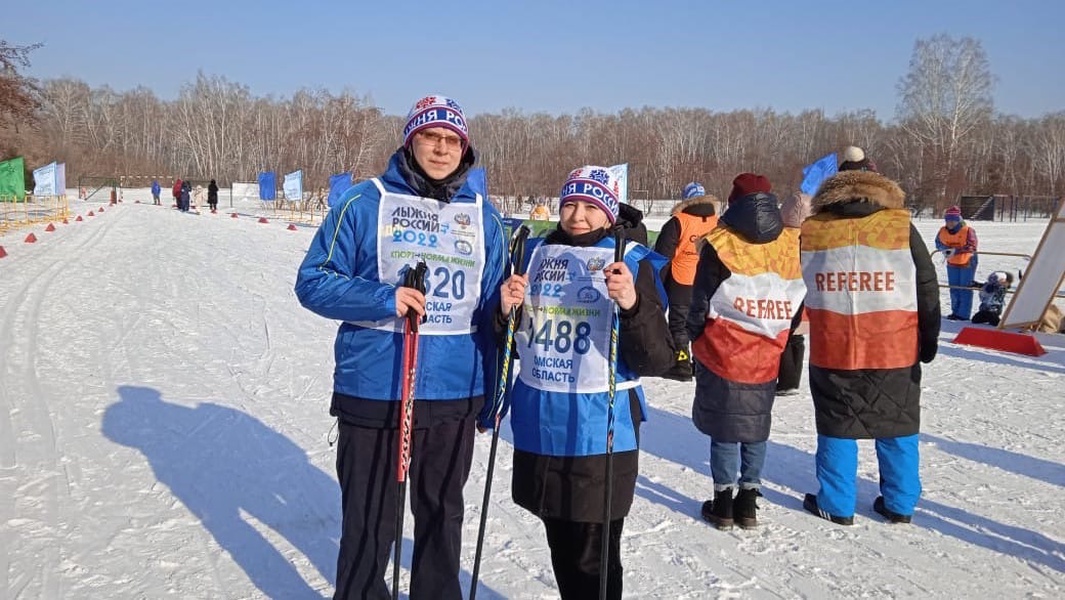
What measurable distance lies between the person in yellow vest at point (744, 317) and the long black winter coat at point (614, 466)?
1472mm

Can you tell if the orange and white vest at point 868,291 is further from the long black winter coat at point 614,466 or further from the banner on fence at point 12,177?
the banner on fence at point 12,177

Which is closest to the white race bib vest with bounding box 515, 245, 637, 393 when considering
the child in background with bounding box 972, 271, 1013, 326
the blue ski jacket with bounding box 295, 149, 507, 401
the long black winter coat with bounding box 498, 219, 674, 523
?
the long black winter coat with bounding box 498, 219, 674, 523

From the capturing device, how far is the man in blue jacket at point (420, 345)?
9.12ft

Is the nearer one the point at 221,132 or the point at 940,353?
the point at 940,353

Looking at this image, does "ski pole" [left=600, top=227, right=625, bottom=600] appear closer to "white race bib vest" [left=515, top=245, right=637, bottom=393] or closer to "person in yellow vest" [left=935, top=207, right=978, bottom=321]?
"white race bib vest" [left=515, top=245, right=637, bottom=393]

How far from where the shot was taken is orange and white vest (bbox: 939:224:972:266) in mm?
12508

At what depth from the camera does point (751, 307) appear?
13.3ft

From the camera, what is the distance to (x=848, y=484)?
425cm

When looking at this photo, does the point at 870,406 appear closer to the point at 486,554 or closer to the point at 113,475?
the point at 486,554

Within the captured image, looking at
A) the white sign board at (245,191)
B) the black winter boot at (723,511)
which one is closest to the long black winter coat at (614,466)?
the black winter boot at (723,511)

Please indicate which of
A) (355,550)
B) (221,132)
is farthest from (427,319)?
(221,132)

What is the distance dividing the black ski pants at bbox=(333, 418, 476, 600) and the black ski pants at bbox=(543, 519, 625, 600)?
450 mm

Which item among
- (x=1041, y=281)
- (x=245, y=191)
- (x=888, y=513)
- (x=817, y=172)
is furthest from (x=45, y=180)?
(x=888, y=513)

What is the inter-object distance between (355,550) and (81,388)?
5.20 m
